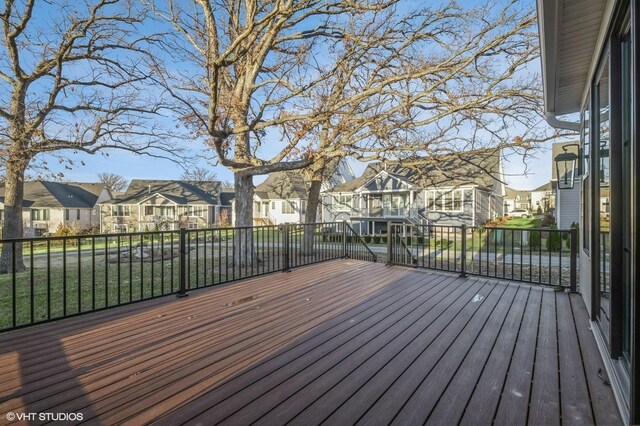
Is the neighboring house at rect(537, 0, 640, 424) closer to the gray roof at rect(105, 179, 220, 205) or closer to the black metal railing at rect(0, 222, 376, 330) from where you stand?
the black metal railing at rect(0, 222, 376, 330)

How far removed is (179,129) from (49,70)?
4005mm

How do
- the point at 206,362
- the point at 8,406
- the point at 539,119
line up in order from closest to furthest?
the point at 8,406 → the point at 206,362 → the point at 539,119

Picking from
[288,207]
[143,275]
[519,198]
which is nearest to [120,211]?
[288,207]

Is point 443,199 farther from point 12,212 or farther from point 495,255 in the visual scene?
point 12,212

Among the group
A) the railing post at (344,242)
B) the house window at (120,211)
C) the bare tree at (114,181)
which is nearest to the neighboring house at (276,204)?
the house window at (120,211)

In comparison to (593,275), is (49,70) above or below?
above

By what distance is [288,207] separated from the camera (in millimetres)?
28000

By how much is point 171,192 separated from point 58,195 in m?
9.97

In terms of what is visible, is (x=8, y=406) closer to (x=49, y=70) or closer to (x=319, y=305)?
(x=319, y=305)

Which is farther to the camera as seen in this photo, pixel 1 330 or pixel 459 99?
pixel 459 99

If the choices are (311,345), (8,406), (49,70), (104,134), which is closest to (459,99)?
(311,345)

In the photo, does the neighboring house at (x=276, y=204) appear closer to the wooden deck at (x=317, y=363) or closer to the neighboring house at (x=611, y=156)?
the wooden deck at (x=317, y=363)

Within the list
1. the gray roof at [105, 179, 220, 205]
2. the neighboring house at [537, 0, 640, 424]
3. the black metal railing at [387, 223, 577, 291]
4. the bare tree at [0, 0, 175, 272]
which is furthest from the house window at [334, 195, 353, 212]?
the neighboring house at [537, 0, 640, 424]

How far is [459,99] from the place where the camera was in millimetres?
7117
